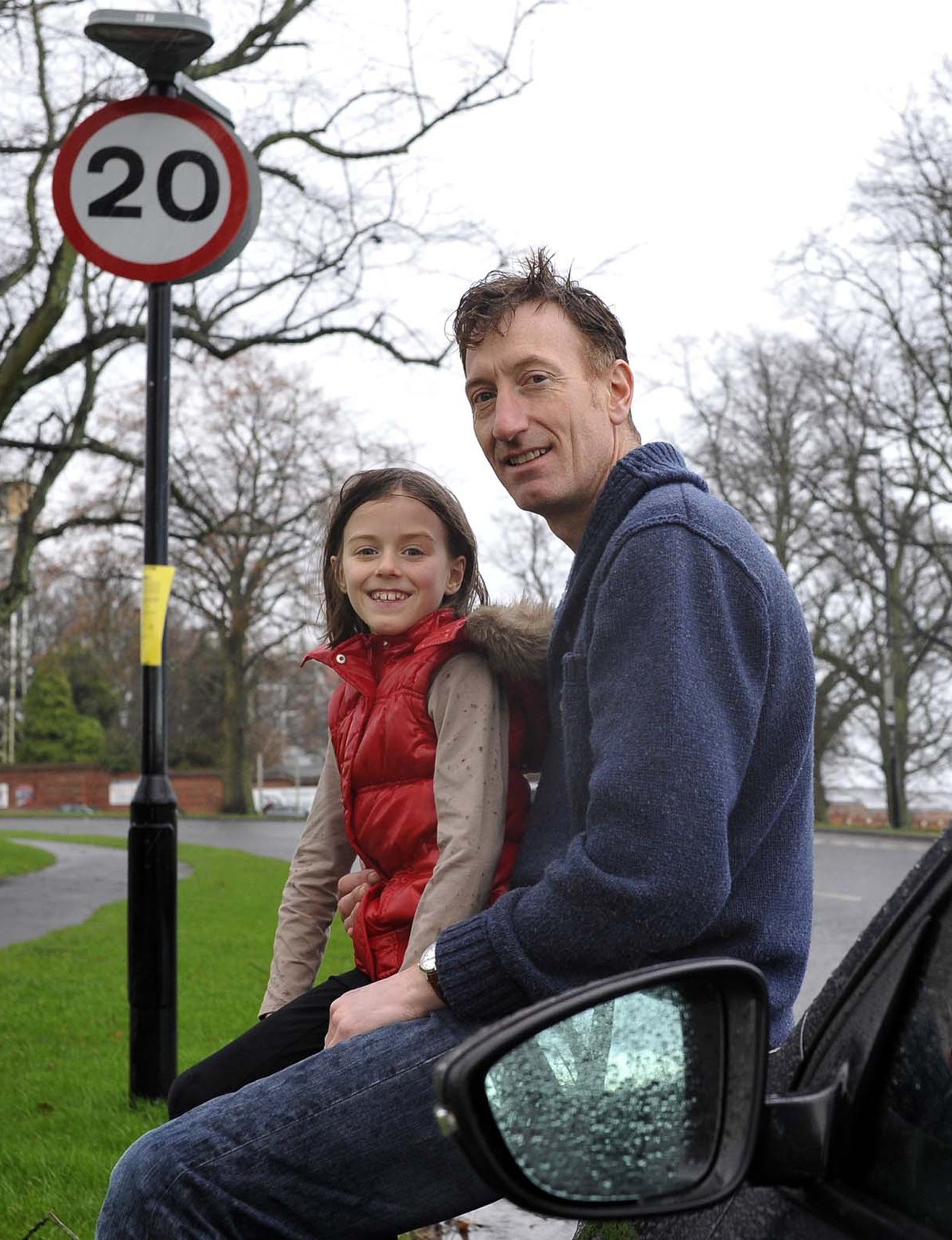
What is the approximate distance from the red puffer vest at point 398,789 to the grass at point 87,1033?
2.33 metres

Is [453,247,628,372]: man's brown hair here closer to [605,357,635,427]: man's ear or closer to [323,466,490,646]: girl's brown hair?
[605,357,635,427]: man's ear

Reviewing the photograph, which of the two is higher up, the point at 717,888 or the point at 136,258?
the point at 136,258

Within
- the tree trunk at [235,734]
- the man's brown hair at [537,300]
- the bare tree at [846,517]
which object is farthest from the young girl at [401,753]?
the tree trunk at [235,734]

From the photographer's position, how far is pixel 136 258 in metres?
5.14

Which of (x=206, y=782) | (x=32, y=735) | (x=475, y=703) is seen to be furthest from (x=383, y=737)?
(x=32, y=735)

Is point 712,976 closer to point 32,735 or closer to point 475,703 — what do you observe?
point 475,703

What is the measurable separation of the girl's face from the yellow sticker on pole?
269 cm

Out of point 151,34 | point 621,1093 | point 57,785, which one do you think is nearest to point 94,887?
point 151,34

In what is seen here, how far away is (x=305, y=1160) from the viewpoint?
5.39 ft

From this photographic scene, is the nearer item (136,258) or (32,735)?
(136,258)

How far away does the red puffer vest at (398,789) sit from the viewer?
2.24 meters

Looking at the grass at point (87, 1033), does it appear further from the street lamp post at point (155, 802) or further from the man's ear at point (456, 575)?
the man's ear at point (456, 575)

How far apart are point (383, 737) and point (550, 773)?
35 centimetres

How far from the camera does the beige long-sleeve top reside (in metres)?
2.07
